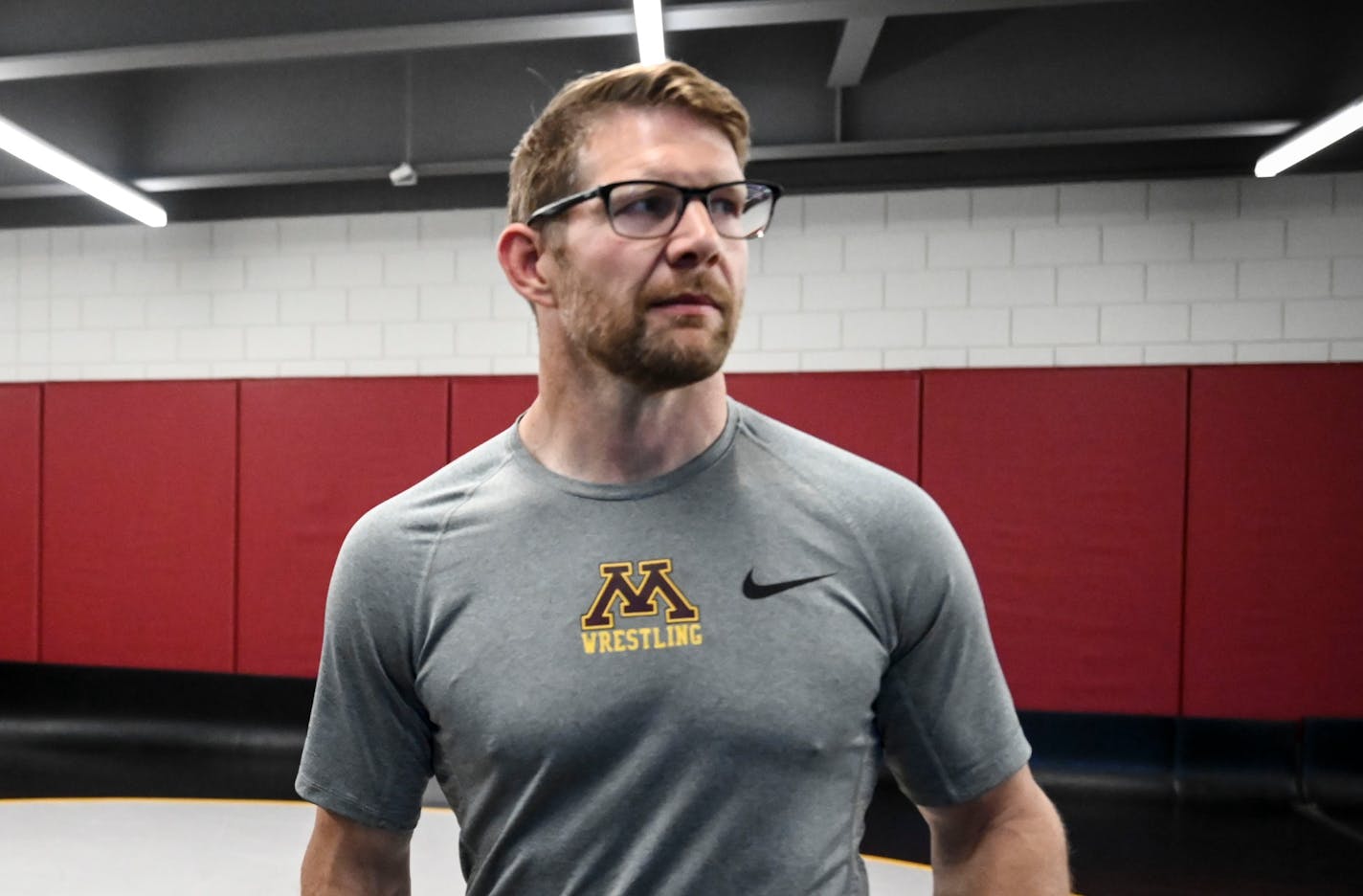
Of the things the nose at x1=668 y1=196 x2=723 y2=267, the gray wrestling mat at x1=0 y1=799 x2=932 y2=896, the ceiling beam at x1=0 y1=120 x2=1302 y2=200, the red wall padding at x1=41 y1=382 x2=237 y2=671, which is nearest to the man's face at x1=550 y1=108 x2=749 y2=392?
the nose at x1=668 y1=196 x2=723 y2=267

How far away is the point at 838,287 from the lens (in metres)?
4.65

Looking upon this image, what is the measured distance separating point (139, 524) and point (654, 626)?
4.97 m

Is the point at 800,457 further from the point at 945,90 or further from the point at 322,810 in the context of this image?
the point at 945,90

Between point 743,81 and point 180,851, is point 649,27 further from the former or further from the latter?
point 180,851

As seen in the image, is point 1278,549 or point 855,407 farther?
point 855,407

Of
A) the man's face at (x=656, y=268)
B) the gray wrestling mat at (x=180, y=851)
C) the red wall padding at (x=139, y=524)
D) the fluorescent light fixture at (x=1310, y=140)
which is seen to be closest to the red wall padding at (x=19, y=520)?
the red wall padding at (x=139, y=524)

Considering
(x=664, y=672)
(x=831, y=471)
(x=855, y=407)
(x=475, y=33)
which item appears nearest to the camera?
(x=664, y=672)

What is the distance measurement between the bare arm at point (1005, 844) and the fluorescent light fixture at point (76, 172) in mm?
4099

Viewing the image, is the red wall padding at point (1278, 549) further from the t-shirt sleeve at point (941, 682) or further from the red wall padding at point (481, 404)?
the t-shirt sleeve at point (941, 682)

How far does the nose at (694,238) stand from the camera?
919 millimetres

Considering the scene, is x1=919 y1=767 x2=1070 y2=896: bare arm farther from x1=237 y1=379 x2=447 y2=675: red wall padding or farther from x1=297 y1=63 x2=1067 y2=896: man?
x1=237 y1=379 x2=447 y2=675: red wall padding

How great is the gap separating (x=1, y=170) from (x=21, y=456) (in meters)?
1.53

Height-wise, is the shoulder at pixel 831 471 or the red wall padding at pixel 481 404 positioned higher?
the red wall padding at pixel 481 404

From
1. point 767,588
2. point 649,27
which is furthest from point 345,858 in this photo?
point 649,27
